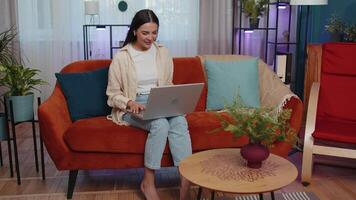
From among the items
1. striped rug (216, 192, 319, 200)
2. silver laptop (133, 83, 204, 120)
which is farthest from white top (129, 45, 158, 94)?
striped rug (216, 192, 319, 200)

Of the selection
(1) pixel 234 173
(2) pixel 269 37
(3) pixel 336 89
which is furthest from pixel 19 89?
(2) pixel 269 37

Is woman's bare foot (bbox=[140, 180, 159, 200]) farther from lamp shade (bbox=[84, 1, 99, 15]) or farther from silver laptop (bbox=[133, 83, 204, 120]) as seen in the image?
lamp shade (bbox=[84, 1, 99, 15])

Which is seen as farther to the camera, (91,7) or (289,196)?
(91,7)

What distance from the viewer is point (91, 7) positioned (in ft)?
13.5

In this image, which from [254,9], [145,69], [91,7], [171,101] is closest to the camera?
[171,101]

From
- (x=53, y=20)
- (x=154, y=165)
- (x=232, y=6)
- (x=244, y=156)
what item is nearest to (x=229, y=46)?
(x=232, y=6)

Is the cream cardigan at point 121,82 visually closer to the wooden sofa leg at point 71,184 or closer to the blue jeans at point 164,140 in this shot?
the blue jeans at point 164,140

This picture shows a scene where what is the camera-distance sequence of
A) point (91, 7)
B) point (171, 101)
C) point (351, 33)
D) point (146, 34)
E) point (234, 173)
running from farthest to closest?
point (91, 7), point (351, 33), point (146, 34), point (171, 101), point (234, 173)

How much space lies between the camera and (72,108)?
2.62 meters

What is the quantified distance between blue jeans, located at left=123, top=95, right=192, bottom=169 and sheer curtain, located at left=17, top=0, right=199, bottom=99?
7.61ft

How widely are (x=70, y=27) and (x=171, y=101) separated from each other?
2.50 meters

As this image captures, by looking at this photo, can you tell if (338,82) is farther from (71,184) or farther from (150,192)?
(71,184)

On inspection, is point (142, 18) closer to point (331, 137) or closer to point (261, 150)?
point (261, 150)

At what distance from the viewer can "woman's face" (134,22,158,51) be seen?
97.0 inches
